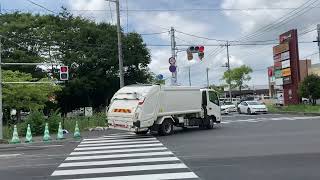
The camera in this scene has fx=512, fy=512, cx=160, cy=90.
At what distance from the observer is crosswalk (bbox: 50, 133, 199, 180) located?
12.0 meters

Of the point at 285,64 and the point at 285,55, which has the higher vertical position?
the point at 285,55

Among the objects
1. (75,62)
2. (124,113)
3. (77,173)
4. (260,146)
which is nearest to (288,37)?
(75,62)

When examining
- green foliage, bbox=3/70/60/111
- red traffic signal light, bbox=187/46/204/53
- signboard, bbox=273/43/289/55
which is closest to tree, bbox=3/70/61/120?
green foliage, bbox=3/70/60/111

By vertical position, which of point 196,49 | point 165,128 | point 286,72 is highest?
point 196,49

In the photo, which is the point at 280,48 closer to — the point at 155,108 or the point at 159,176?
the point at 155,108

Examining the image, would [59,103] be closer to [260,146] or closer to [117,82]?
[117,82]

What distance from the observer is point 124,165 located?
1403cm

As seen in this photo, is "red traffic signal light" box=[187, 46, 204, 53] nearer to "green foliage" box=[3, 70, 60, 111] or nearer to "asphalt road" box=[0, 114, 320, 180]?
"green foliage" box=[3, 70, 60, 111]

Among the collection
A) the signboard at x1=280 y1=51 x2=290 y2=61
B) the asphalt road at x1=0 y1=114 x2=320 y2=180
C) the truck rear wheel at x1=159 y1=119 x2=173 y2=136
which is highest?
the signboard at x1=280 y1=51 x2=290 y2=61

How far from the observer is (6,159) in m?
17.6

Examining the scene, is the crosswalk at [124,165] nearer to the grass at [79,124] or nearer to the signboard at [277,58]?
the grass at [79,124]

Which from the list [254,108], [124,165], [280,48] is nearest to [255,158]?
[124,165]

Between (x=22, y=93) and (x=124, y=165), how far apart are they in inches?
1423

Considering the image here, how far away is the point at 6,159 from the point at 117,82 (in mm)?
41536
